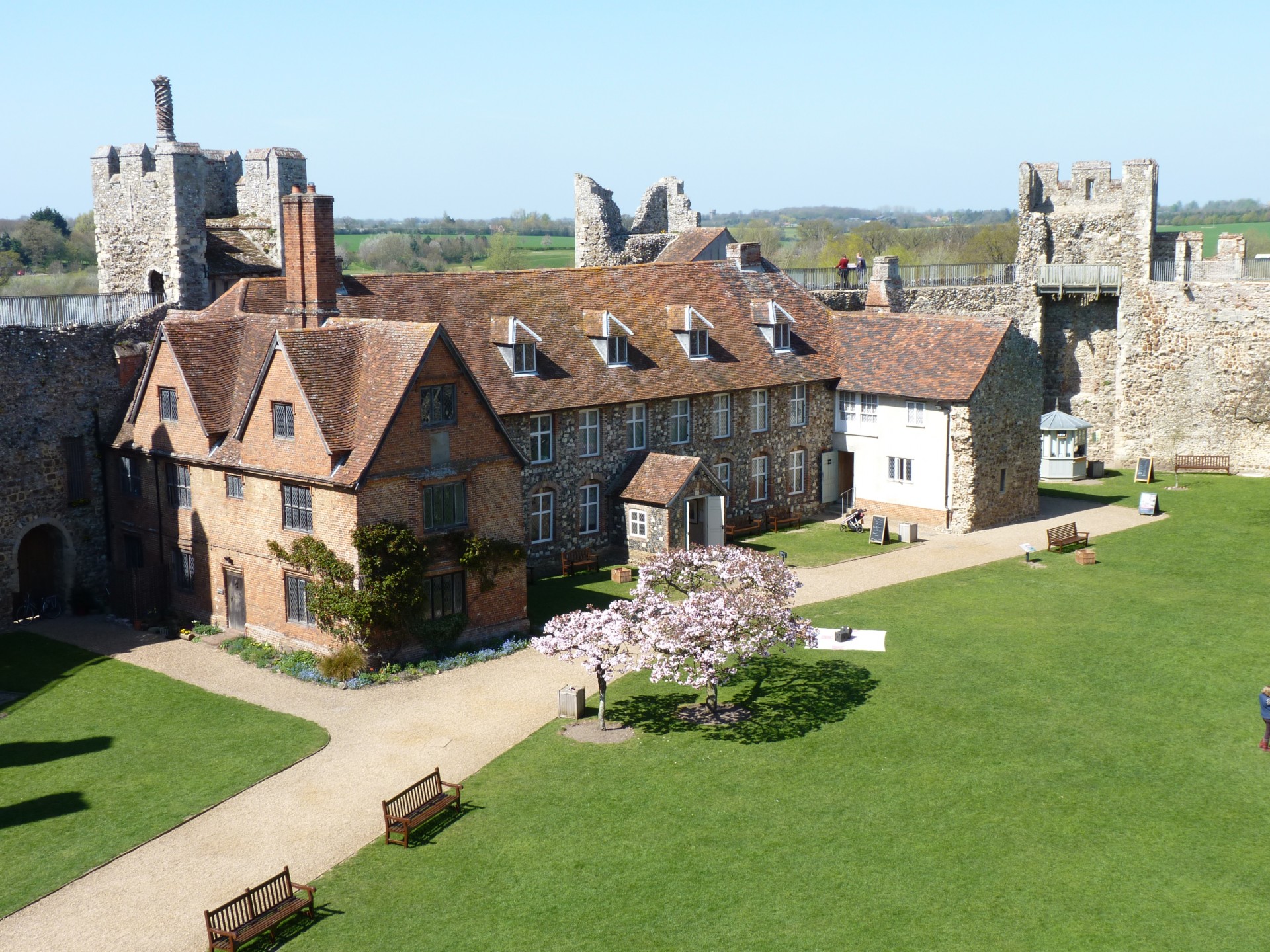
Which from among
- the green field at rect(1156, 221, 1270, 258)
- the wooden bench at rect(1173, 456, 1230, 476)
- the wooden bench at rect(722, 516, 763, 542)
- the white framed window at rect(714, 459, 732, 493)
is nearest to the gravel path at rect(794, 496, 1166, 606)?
the wooden bench at rect(722, 516, 763, 542)

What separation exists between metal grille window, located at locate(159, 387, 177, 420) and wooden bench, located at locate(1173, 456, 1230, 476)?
40.8m

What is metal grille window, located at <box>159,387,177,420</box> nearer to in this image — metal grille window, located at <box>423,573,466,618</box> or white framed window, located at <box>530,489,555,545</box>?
metal grille window, located at <box>423,573,466,618</box>

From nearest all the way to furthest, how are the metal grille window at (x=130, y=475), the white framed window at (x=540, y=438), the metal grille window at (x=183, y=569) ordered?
the metal grille window at (x=183, y=569)
the metal grille window at (x=130, y=475)
the white framed window at (x=540, y=438)

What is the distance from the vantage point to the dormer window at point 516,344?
41125 mm

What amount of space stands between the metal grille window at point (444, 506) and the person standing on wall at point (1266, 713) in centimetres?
1911

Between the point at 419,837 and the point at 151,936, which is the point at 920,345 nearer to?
the point at 419,837

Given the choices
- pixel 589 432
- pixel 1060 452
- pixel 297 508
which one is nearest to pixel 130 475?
pixel 297 508

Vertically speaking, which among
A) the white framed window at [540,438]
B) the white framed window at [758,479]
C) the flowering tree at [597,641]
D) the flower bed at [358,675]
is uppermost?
the white framed window at [540,438]

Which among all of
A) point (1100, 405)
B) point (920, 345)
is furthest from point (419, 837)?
point (1100, 405)

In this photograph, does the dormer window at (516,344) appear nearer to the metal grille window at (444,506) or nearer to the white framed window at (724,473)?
the white framed window at (724,473)

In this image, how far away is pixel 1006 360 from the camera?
46.4m

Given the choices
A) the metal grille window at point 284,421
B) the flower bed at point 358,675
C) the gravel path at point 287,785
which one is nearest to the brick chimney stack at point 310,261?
the metal grille window at point 284,421

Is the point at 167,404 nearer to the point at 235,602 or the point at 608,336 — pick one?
the point at 235,602

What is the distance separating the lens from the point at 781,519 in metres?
48.0
